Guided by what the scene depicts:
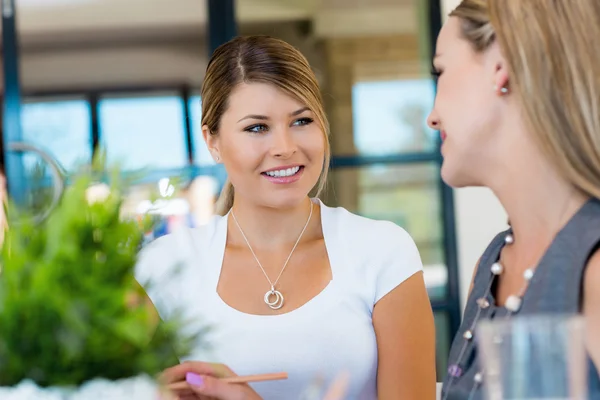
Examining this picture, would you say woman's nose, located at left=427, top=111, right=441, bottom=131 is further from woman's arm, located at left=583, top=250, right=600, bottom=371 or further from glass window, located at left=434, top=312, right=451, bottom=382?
glass window, located at left=434, top=312, right=451, bottom=382

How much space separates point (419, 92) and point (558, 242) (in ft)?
10.4

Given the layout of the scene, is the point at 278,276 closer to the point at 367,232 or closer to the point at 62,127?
the point at 367,232

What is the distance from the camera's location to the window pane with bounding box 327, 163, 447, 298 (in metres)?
4.15

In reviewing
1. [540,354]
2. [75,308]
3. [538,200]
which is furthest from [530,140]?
[75,308]

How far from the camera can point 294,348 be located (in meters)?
1.79

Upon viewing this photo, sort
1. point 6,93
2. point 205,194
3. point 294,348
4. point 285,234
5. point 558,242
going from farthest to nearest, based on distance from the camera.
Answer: point 205,194
point 6,93
point 285,234
point 294,348
point 558,242

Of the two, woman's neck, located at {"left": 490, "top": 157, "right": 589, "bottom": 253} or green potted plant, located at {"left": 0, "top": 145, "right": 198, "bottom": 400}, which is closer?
green potted plant, located at {"left": 0, "top": 145, "right": 198, "bottom": 400}

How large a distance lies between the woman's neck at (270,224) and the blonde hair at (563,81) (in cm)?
96

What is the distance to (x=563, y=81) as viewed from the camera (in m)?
1.01

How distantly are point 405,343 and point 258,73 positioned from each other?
2.22 ft

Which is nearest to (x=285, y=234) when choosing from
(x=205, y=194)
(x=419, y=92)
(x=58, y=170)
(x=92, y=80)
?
(x=58, y=170)

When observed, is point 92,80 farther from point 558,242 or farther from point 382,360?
point 558,242

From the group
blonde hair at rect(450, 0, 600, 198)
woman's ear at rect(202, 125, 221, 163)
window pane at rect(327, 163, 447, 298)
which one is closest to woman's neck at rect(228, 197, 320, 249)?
woman's ear at rect(202, 125, 221, 163)

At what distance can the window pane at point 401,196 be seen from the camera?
4152mm
